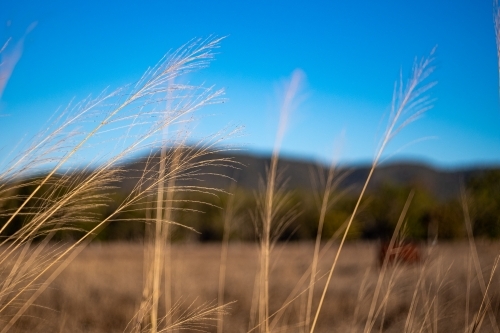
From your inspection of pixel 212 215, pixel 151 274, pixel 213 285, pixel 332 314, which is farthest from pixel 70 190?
pixel 212 215

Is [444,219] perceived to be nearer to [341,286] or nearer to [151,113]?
[341,286]

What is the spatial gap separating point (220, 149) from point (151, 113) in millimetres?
232

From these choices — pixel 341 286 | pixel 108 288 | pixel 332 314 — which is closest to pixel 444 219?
pixel 341 286

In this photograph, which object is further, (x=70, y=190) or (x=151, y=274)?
(x=151, y=274)

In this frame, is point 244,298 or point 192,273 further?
point 192,273

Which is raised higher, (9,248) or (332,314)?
(9,248)

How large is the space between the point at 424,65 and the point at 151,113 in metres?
1.01

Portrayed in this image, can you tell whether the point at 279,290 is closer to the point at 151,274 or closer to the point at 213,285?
the point at 213,285

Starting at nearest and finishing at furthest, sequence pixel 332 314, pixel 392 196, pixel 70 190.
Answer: pixel 70 190, pixel 332 314, pixel 392 196

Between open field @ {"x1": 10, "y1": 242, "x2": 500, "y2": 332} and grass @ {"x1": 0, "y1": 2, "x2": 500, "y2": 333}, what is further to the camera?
open field @ {"x1": 10, "y1": 242, "x2": 500, "y2": 332}

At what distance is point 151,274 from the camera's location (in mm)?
2234

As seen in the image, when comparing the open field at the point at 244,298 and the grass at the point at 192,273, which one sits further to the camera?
the open field at the point at 244,298

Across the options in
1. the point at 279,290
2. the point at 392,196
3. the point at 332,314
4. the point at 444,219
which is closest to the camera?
the point at 332,314

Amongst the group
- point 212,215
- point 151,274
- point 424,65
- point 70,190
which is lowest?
point 212,215
